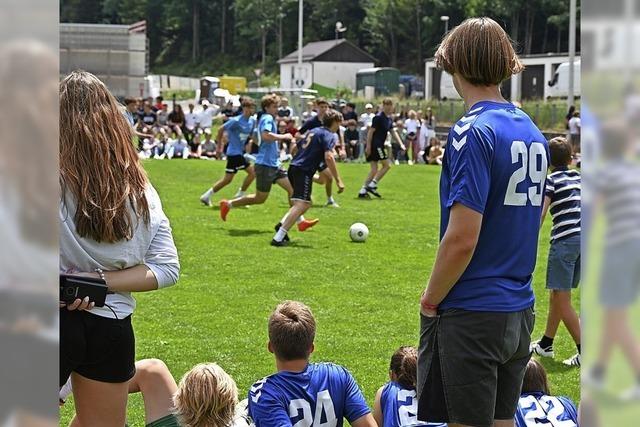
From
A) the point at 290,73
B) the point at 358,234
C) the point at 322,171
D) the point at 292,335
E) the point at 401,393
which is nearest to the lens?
the point at 292,335

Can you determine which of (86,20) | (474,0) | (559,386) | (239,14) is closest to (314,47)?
(474,0)

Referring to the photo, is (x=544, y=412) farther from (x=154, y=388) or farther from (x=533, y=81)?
(x=533, y=81)

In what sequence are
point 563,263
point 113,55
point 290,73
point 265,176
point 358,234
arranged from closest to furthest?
point 563,263
point 358,234
point 265,176
point 113,55
point 290,73

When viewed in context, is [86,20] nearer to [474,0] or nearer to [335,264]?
[474,0]

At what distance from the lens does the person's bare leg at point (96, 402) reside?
3.33 meters

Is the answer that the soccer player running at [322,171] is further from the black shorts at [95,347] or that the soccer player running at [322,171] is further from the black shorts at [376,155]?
the black shorts at [95,347]

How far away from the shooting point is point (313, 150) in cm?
1303

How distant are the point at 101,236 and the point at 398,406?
1685mm

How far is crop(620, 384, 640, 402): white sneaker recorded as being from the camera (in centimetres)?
88

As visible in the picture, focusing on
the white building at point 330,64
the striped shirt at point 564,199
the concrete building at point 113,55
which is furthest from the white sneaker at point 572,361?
the white building at point 330,64

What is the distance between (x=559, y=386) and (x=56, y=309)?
5855mm

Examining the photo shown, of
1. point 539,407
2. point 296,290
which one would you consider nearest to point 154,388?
point 539,407

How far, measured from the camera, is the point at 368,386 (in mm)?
6246

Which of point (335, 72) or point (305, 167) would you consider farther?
point (335, 72)
